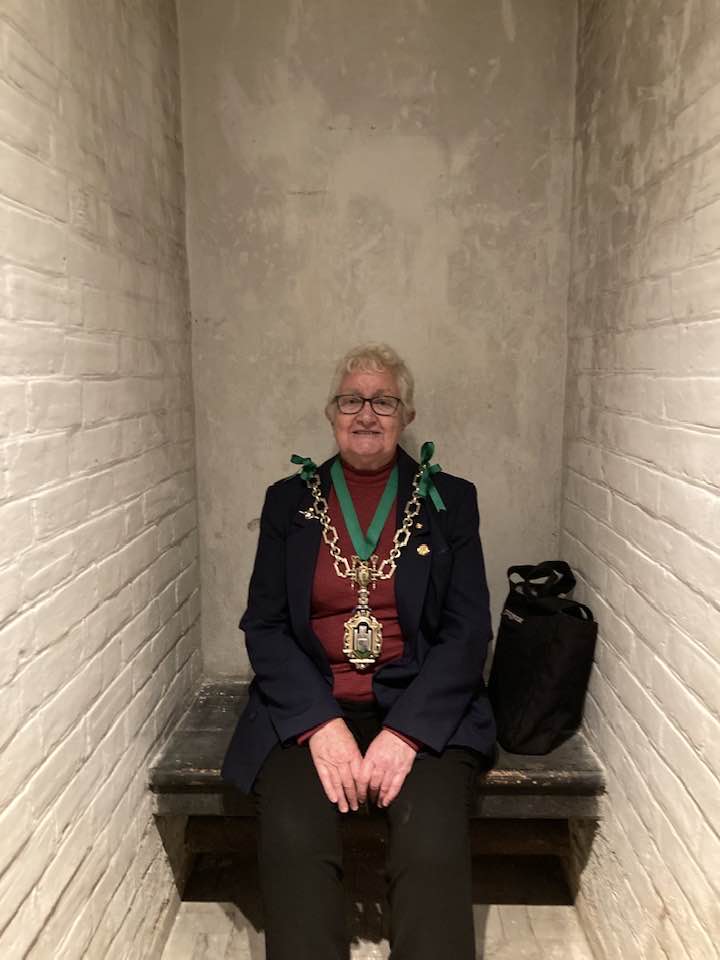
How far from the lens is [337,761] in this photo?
70.7 inches

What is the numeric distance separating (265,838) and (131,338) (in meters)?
1.24

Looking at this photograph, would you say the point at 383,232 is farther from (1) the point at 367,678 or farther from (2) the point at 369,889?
(2) the point at 369,889

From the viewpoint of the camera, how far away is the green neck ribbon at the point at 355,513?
2.00 meters

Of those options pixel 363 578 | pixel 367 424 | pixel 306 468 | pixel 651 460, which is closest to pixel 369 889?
pixel 363 578

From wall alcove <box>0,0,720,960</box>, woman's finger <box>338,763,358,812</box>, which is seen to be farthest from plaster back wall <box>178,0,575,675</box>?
woman's finger <box>338,763,358,812</box>

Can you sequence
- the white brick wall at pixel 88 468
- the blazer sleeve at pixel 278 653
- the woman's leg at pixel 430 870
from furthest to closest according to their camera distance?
the blazer sleeve at pixel 278 653 → the woman's leg at pixel 430 870 → the white brick wall at pixel 88 468

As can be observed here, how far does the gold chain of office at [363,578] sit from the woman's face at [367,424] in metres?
0.17

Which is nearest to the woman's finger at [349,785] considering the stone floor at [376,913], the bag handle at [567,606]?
the stone floor at [376,913]

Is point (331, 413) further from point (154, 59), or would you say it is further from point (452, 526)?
point (154, 59)

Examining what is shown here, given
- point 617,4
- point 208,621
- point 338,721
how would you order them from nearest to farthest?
point 338,721 < point 617,4 < point 208,621

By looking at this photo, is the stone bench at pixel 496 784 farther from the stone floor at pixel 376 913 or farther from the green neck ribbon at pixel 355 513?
the green neck ribbon at pixel 355 513

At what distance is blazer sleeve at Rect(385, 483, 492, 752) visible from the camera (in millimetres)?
1846

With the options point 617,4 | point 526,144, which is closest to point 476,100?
point 526,144

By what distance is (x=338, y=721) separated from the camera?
1.85 m
